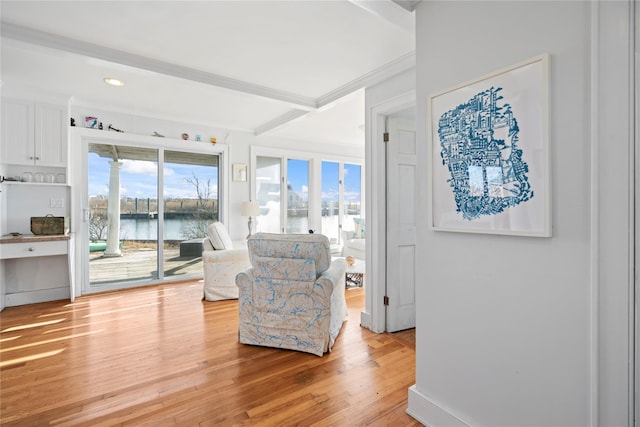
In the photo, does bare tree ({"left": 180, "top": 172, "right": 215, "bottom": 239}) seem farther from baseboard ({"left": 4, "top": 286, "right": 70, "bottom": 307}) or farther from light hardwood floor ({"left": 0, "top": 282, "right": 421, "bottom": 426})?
light hardwood floor ({"left": 0, "top": 282, "right": 421, "bottom": 426})

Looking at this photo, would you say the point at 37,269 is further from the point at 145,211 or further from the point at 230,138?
the point at 230,138

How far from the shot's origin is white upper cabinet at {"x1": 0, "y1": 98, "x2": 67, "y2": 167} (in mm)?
3414

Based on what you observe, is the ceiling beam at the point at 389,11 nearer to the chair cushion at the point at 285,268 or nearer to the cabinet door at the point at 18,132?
the chair cushion at the point at 285,268

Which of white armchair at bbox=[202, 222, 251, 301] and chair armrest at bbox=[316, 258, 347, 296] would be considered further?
white armchair at bbox=[202, 222, 251, 301]

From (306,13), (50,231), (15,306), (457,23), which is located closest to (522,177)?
(457,23)

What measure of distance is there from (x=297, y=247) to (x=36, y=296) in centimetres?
361

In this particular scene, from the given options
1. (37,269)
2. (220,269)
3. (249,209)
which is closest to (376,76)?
(220,269)

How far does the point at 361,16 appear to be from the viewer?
6.94 ft

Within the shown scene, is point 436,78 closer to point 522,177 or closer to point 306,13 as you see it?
point 522,177

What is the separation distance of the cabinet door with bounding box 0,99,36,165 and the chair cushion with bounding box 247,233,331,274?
3.08 m

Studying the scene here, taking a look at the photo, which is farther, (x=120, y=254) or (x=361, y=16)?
(x=120, y=254)

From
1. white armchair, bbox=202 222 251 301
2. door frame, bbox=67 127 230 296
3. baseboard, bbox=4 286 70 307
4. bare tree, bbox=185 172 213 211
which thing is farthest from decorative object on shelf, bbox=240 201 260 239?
baseboard, bbox=4 286 70 307

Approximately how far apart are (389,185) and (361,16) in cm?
139

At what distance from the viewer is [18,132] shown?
346 cm
